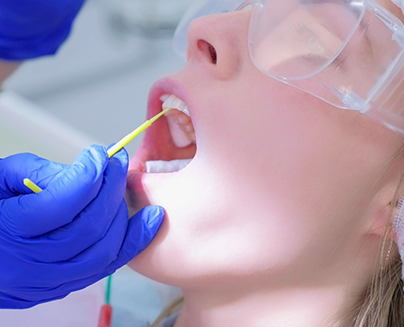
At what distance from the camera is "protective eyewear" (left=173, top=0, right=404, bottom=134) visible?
90cm

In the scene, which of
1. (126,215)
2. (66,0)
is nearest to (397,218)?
(126,215)

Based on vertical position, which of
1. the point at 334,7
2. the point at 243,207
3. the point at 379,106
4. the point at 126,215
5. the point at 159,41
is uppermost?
the point at 334,7

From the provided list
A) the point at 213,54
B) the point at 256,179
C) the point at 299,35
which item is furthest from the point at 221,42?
the point at 256,179

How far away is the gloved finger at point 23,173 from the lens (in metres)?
0.98

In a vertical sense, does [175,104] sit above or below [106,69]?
above

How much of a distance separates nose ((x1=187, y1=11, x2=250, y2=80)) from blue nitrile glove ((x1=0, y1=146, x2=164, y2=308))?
0.31m

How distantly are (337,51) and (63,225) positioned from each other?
0.66 m

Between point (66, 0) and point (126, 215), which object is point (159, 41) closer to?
point (66, 0)

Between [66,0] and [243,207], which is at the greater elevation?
[66,0]

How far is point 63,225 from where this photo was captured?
0.97 meters

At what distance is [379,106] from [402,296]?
0.52 metres

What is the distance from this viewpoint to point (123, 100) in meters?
2.95

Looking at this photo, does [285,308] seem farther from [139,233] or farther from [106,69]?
[106,69]

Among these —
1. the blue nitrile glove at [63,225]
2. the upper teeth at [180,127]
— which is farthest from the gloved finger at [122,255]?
the upper teeth at [180,127]
